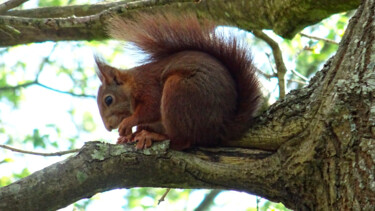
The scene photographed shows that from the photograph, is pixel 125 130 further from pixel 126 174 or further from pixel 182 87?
pixel 126 174

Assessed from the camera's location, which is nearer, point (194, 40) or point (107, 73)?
point (194, 40)

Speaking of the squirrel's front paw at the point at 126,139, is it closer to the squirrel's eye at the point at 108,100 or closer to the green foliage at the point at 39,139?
the squirrel's eye at the point at 108,100

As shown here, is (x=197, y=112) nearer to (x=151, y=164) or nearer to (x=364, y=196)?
(x=151, y=164)

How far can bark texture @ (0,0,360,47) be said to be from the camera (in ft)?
8.57

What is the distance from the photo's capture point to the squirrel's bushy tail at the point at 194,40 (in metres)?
2.95

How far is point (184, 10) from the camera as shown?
339 centimetres

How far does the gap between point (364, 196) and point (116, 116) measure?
1.77m

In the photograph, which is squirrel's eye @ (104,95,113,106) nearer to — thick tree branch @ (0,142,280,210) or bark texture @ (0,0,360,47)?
bark texture @ (0,0,360,47)

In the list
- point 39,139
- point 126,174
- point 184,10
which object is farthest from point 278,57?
point 39,139

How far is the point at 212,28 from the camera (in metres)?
3.02

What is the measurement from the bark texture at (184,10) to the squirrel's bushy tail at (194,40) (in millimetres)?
102

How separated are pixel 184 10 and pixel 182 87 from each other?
0.75m

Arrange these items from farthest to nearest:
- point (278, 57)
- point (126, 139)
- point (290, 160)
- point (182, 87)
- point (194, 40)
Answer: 1. point (278, 57)
2. point (194, 40)
3. point (126, 139)
4. point (182, 87)
5. point (290, 160)

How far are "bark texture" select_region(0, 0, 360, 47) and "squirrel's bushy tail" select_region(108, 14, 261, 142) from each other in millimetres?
102
